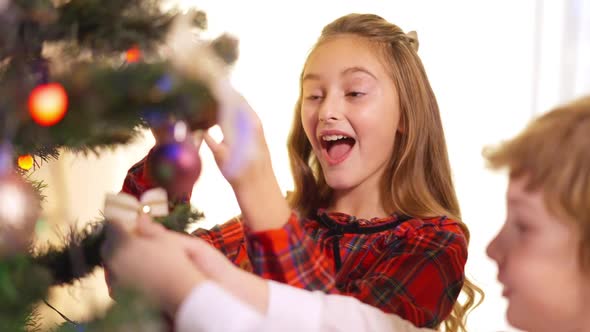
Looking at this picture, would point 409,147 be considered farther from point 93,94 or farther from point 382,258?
point 93,94

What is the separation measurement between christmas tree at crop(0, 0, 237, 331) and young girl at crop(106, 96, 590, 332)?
0.25 ft

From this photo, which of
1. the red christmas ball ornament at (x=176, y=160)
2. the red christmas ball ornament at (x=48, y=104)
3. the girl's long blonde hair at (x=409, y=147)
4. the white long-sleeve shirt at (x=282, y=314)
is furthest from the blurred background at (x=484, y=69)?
the red christmas ball ornament at (x=48, y=104)

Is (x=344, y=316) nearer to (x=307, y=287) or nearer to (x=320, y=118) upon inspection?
(x=307, y=287)

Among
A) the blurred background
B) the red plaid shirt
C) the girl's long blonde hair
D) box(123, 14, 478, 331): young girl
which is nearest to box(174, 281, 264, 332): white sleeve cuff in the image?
the red plaid shirt

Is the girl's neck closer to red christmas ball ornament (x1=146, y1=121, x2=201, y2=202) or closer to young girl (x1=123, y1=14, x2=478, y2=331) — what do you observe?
young girl (x1=123, y1=14, x2=478, y2=331)

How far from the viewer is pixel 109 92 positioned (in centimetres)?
42

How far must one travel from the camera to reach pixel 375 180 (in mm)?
1079

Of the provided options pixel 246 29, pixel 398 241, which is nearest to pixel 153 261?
pixel 398 241

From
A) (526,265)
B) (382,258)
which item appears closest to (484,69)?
(382,258)

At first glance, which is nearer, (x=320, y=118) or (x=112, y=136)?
(x=112, y=136)

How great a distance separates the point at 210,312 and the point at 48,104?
0.20 m

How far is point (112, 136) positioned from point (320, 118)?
1.89ft

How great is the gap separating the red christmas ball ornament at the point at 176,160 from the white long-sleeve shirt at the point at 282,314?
9 centimetres

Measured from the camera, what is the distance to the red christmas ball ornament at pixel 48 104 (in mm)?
416
